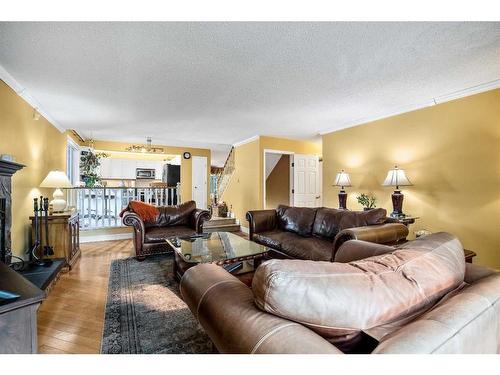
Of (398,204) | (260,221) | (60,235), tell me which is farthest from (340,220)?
(60,235)

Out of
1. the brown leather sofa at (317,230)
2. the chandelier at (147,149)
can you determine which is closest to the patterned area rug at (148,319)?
the brown leather sofa at (317,230)

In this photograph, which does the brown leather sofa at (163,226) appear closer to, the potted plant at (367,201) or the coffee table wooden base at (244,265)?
the coffee table wooden base at (244,265)

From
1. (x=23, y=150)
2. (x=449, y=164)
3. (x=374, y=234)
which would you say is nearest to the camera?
(x=374, y=234)

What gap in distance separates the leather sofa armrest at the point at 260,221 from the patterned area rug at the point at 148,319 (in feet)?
4.24

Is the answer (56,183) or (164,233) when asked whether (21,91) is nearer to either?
(56,183)

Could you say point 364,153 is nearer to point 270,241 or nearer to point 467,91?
point 467,91

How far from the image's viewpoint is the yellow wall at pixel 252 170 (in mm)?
5488

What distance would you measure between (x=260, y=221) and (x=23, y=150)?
3.20m

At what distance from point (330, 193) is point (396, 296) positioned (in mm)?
4302

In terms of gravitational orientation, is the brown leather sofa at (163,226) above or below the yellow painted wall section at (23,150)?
below

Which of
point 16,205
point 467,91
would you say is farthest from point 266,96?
point 16,205

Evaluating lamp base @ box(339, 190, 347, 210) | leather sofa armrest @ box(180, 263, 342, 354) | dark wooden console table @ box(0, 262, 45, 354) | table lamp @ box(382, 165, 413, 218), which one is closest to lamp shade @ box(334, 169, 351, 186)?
lamp base @ box(339, 190, 347, 210)

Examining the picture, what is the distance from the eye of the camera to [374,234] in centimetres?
232

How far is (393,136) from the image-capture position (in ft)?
12.6
